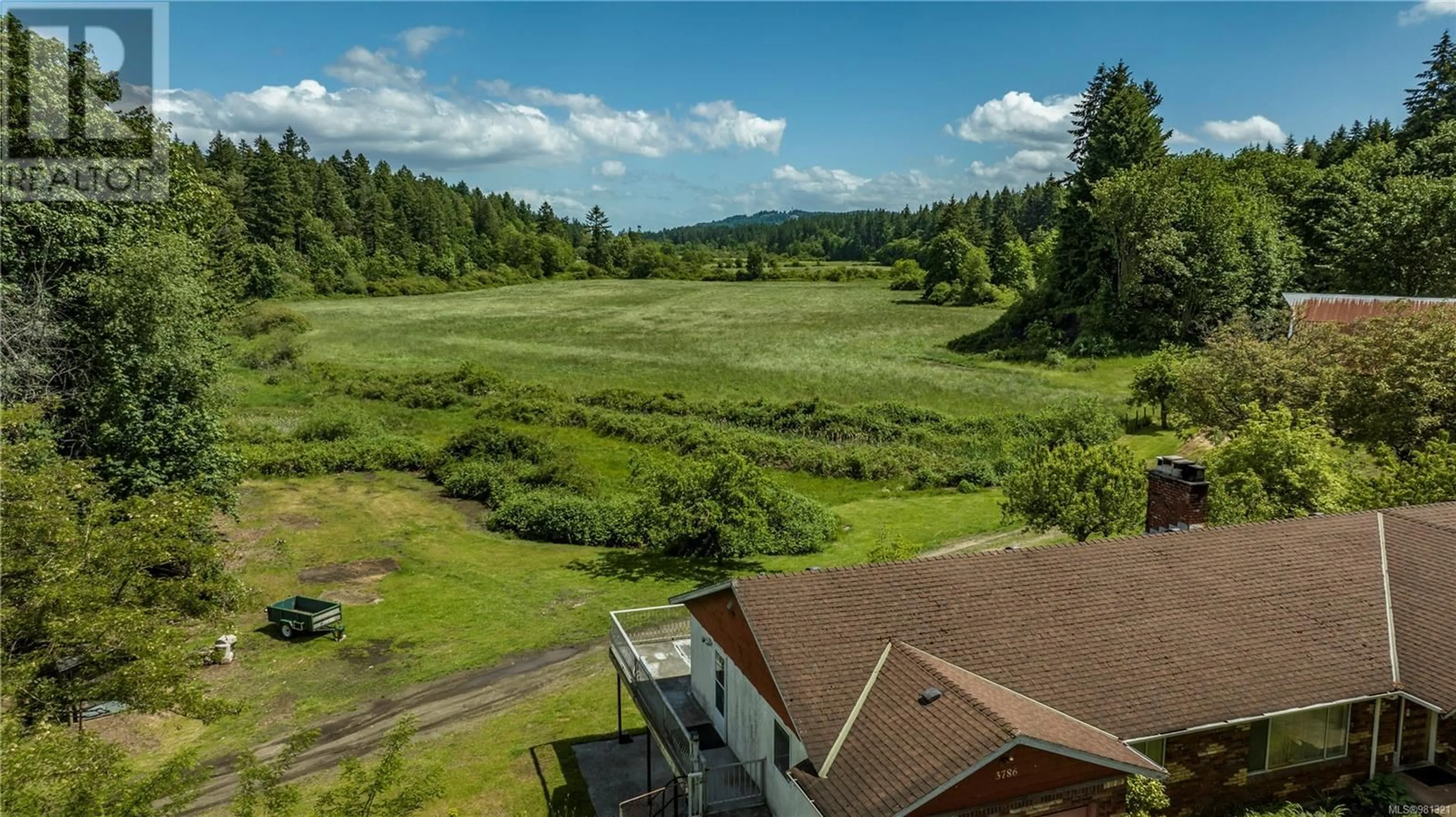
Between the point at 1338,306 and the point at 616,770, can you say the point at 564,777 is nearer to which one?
the point at 616,770

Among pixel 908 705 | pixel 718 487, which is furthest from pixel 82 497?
pixel 718 487

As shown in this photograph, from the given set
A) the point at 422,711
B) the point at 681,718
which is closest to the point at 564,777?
the point at 681,718

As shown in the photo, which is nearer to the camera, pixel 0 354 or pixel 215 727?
pixel 215 727

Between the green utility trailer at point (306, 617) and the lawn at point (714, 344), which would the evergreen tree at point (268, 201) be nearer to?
the lawn at point (714, 344)

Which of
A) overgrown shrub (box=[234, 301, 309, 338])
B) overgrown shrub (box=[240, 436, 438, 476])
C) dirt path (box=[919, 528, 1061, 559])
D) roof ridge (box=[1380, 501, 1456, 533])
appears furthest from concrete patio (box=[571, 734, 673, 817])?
overgrown shrub (box=[234, 301, 309, 338])

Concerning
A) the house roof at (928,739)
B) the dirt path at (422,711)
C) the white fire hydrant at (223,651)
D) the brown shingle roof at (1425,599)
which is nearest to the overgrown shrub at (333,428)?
the white fire hydrant at (223,651)

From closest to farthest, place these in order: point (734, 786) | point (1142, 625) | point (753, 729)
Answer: point (1142, 625) → point (734, 786) → point (753, 729)

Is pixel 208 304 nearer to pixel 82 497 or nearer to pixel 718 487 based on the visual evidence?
pixel 82 497
